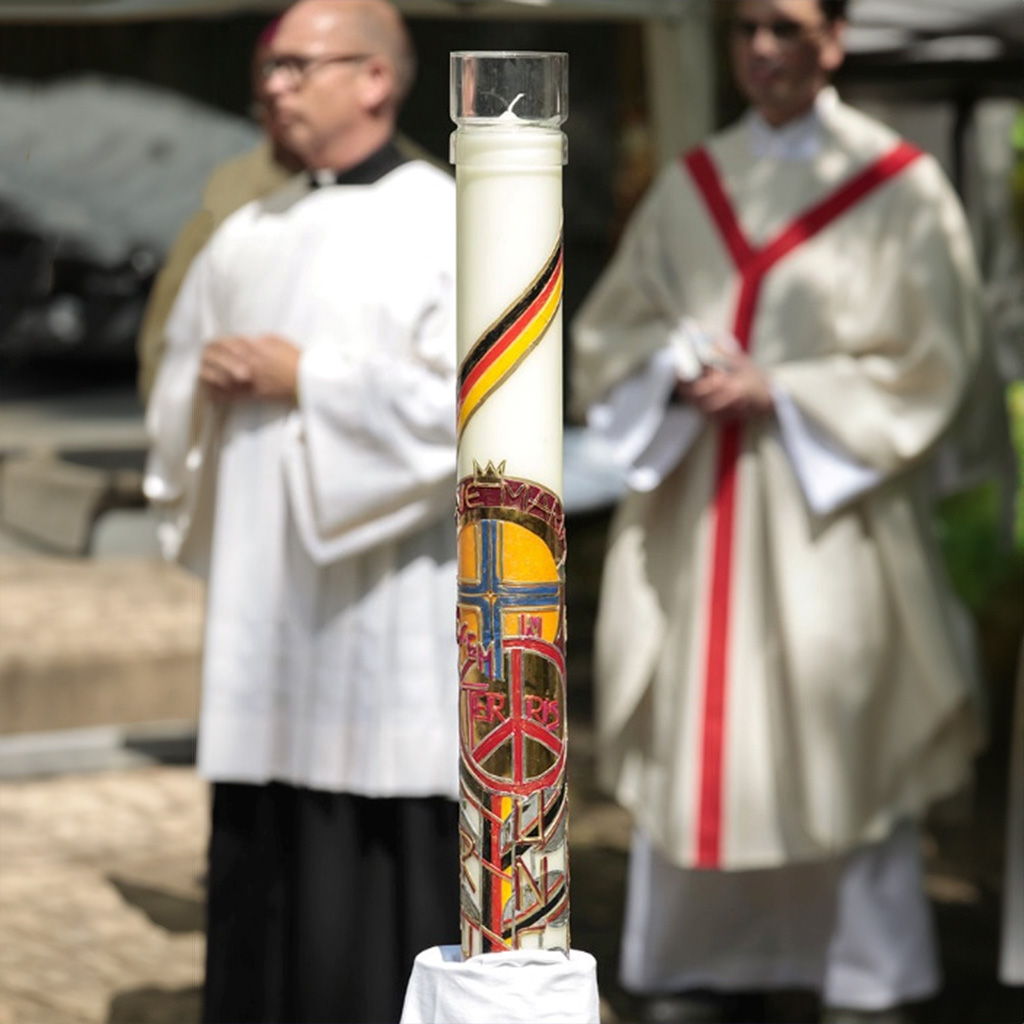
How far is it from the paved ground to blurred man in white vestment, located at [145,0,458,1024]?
2.97 ft

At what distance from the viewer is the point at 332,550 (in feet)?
11.9

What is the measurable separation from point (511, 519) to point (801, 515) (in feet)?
8.94

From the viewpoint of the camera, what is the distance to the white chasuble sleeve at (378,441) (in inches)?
142

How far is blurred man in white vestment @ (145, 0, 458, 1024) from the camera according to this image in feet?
12.0

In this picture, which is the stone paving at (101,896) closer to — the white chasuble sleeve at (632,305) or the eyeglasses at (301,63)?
the white chasuble sleeve at (632,305)

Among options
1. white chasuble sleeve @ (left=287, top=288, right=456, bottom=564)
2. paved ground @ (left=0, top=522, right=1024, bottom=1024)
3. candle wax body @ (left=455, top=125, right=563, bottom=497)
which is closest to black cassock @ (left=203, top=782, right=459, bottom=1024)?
white chasuble sleeve @ (left=287, top=288, right=456, bottom=564)

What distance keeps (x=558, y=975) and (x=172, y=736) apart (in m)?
5.39

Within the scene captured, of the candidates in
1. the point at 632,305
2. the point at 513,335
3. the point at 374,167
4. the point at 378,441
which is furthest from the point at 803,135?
the point at 513,335

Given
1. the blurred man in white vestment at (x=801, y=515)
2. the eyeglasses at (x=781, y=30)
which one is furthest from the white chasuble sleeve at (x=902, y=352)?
the eyeglasses at (x=781, y=30)

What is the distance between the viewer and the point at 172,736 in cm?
710

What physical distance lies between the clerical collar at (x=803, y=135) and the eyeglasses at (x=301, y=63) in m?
1.16

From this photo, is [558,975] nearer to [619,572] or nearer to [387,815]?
[387,815]

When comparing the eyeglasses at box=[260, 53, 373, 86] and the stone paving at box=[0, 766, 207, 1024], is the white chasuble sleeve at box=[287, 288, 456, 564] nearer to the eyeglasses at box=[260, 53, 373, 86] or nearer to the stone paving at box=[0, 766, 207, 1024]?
the eyeglasses at box=[260, 53, 373, 86]

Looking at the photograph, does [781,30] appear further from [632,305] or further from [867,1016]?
[867,1016]
